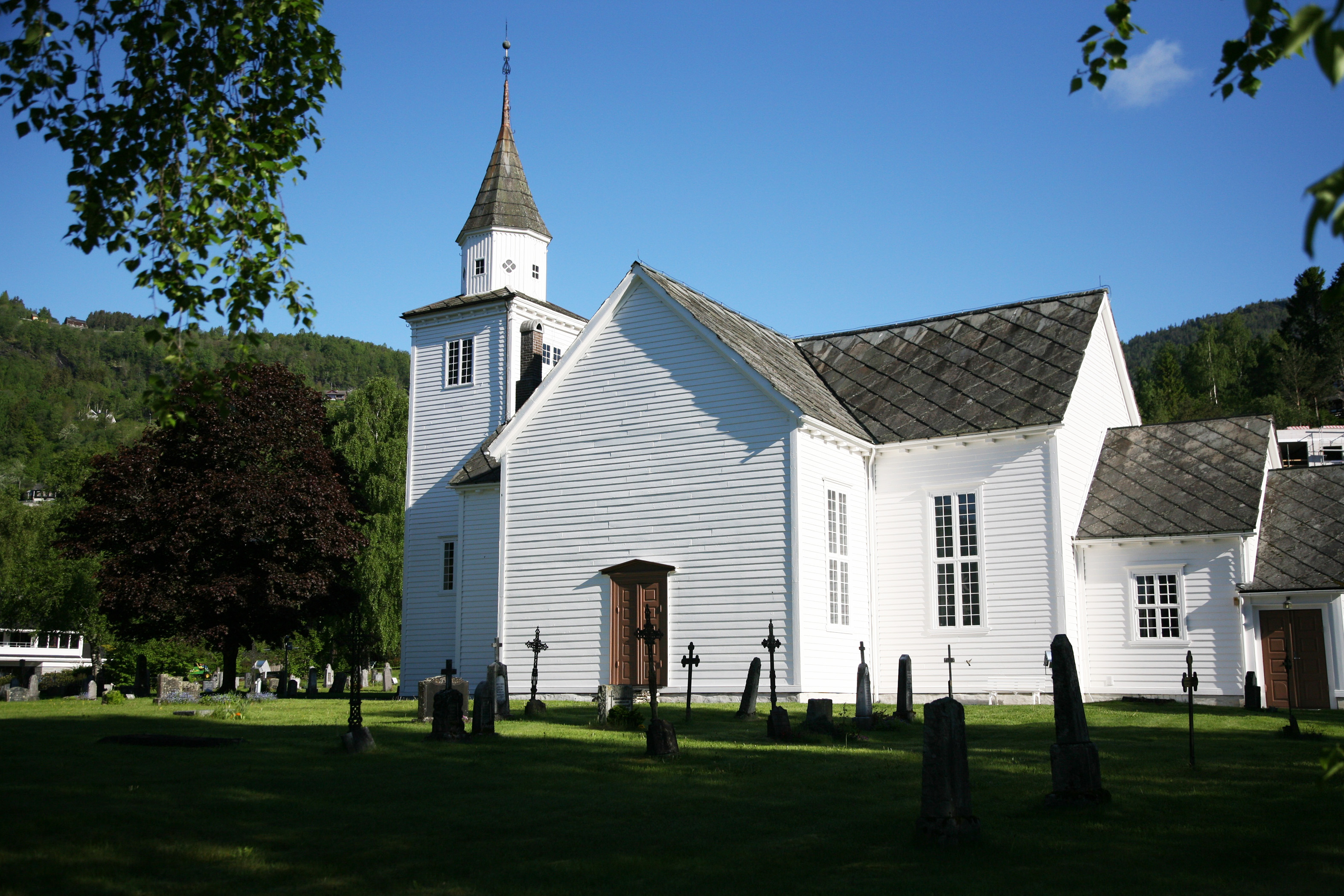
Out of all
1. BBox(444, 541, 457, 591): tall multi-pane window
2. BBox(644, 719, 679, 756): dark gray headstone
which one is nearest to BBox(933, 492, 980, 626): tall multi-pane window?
BBox(644, 719, 679, 756): dark gray headstone

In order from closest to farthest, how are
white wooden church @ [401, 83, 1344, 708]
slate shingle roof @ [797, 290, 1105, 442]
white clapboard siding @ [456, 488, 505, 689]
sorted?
white wooden church @ [401, 83, 1344, 708] → slate shingle roof @ [797, 290, 1105, 442] → white clapboard siding @ [456, 488, 505, 689]

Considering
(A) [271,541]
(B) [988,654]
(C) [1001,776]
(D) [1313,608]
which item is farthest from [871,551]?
(A) [271,541]

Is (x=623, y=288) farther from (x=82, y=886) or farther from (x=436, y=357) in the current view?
(x=82, y=886)

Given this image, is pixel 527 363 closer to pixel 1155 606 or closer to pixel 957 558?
pixel 957 558

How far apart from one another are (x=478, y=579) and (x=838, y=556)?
11266 millimetres

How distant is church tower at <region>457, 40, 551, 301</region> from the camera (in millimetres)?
37062

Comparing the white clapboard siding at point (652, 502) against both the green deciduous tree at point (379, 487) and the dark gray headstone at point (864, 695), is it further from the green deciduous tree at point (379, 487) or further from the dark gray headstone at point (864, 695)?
the green deciduous tree at point (379, 487)

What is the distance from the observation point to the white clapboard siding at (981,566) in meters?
25.8

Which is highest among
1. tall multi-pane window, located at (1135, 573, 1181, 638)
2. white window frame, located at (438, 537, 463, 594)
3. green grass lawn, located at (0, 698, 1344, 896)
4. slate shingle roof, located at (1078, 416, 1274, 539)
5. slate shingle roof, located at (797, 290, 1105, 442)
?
slate shingle roof, located at (797, 290, 1105, 442)

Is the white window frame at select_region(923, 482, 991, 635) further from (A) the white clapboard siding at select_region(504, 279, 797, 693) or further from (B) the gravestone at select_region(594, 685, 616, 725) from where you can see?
(B) the gravestone at select_region(594, 685, 616, 725)

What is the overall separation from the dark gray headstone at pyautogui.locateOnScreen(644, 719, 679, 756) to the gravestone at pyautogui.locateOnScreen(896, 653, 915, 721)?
22.5 ft

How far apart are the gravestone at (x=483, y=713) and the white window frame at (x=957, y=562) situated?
1346cm

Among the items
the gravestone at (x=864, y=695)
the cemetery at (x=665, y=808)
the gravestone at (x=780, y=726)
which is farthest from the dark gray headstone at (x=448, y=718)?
the gravestone at (x=864, y=695)

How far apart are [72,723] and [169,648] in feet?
131
